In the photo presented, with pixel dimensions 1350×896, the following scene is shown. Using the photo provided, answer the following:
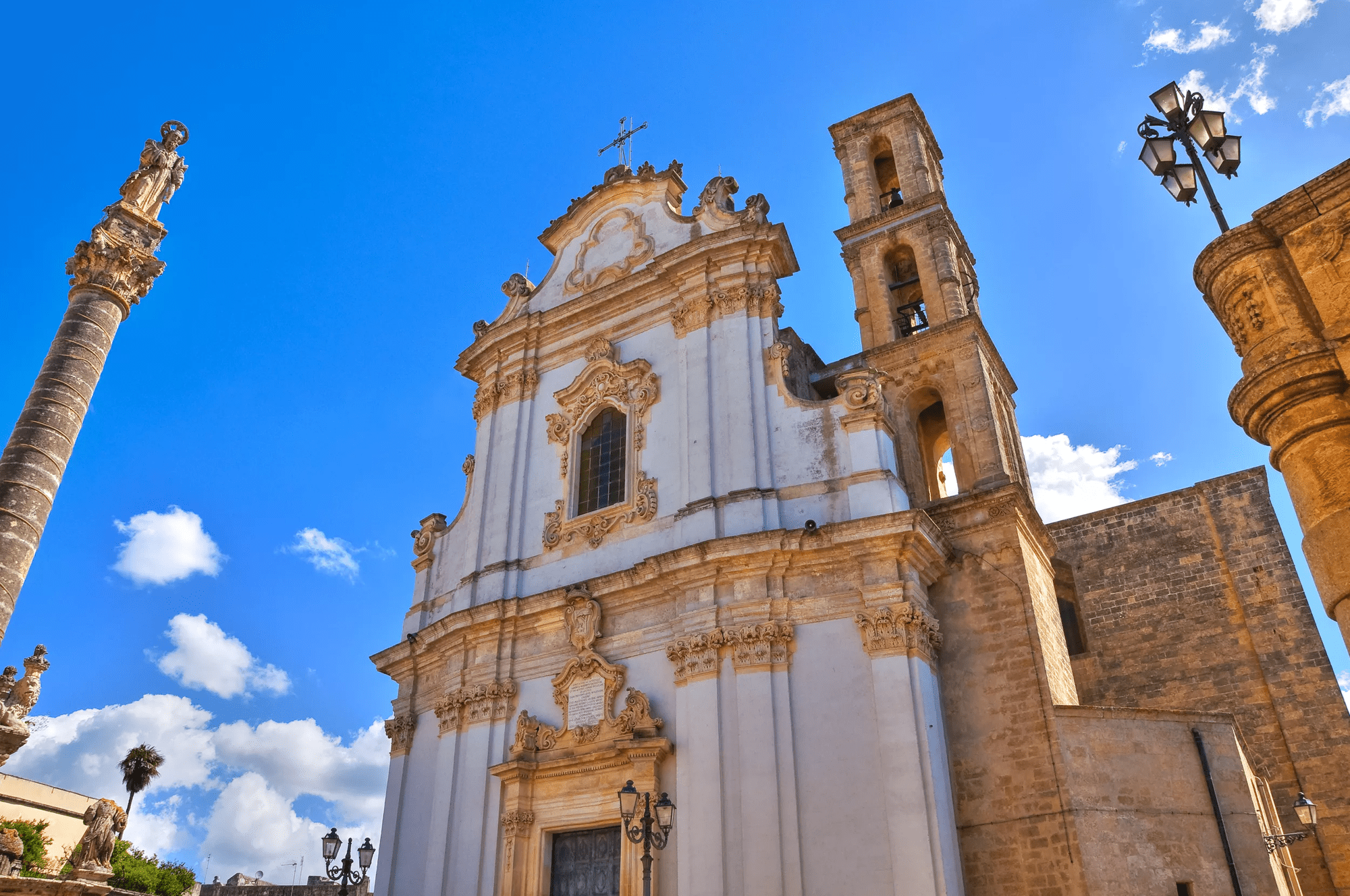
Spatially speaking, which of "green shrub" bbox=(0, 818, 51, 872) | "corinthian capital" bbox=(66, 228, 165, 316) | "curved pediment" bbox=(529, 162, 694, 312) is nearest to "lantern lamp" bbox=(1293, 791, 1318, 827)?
"curved pediment" bbox=(529, 162, 694, 312)

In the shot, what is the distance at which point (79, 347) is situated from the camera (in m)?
11.3

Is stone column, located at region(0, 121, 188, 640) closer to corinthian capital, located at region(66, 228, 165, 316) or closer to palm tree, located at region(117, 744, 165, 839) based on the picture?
corinthian capital, located at region(66, 228, 165, 316)

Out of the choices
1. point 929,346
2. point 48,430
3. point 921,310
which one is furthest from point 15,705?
point 921,310

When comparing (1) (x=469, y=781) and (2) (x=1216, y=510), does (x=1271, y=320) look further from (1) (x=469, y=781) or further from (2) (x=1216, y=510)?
(2) (x=1216, y=510)

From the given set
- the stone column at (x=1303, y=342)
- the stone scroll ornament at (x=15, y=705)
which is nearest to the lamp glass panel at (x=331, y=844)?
the stone scroll ornament at (x=15, y=705)

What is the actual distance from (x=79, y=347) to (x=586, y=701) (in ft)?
27.8

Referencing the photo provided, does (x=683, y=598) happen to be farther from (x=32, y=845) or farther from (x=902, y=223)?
(x=32, y=845)

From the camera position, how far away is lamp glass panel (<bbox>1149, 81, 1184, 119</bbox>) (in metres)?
6.97

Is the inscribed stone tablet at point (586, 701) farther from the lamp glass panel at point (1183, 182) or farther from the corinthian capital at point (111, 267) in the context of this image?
the lamp glass panel at point (1183, 182)

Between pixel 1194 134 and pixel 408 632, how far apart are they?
15.5 metres

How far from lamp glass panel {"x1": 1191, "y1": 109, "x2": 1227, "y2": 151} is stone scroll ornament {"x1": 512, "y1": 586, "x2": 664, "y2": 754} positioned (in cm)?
1022

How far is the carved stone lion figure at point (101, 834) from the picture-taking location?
12102mm

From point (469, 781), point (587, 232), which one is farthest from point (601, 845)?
point (587, 232)

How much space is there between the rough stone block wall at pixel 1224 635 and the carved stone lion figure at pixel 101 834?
17.9m
